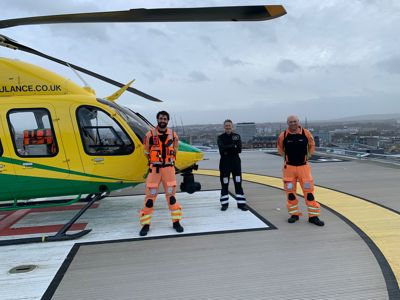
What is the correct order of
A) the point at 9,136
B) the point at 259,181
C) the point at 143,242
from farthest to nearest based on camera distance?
1. the point at 259,181
2. the point at 9,136
3. the point at 143,242

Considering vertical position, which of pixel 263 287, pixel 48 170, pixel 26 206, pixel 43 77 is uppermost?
pixel 43 77

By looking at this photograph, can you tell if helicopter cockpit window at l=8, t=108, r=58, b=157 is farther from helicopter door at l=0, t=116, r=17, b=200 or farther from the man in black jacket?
the man in black jacket

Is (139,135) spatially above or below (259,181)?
above

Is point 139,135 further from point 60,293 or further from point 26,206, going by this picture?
point 60,293

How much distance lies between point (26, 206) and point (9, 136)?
3.74 feet

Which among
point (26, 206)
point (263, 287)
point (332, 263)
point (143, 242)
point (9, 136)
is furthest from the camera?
point (26, 206)

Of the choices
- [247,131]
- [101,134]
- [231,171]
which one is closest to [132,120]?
[101,134]

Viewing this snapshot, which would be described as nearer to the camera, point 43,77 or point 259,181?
point 43,77

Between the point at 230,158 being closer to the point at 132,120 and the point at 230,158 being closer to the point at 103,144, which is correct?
the point at 132,120

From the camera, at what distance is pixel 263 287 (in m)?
3.01

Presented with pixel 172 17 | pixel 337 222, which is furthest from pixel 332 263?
pixel 172 17

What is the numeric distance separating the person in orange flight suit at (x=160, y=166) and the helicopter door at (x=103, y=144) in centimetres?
55

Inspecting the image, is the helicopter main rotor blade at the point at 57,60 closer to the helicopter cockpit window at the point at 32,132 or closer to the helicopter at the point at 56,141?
the helicopter at the point at 56,141

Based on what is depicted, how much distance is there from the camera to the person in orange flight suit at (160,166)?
178 inches
